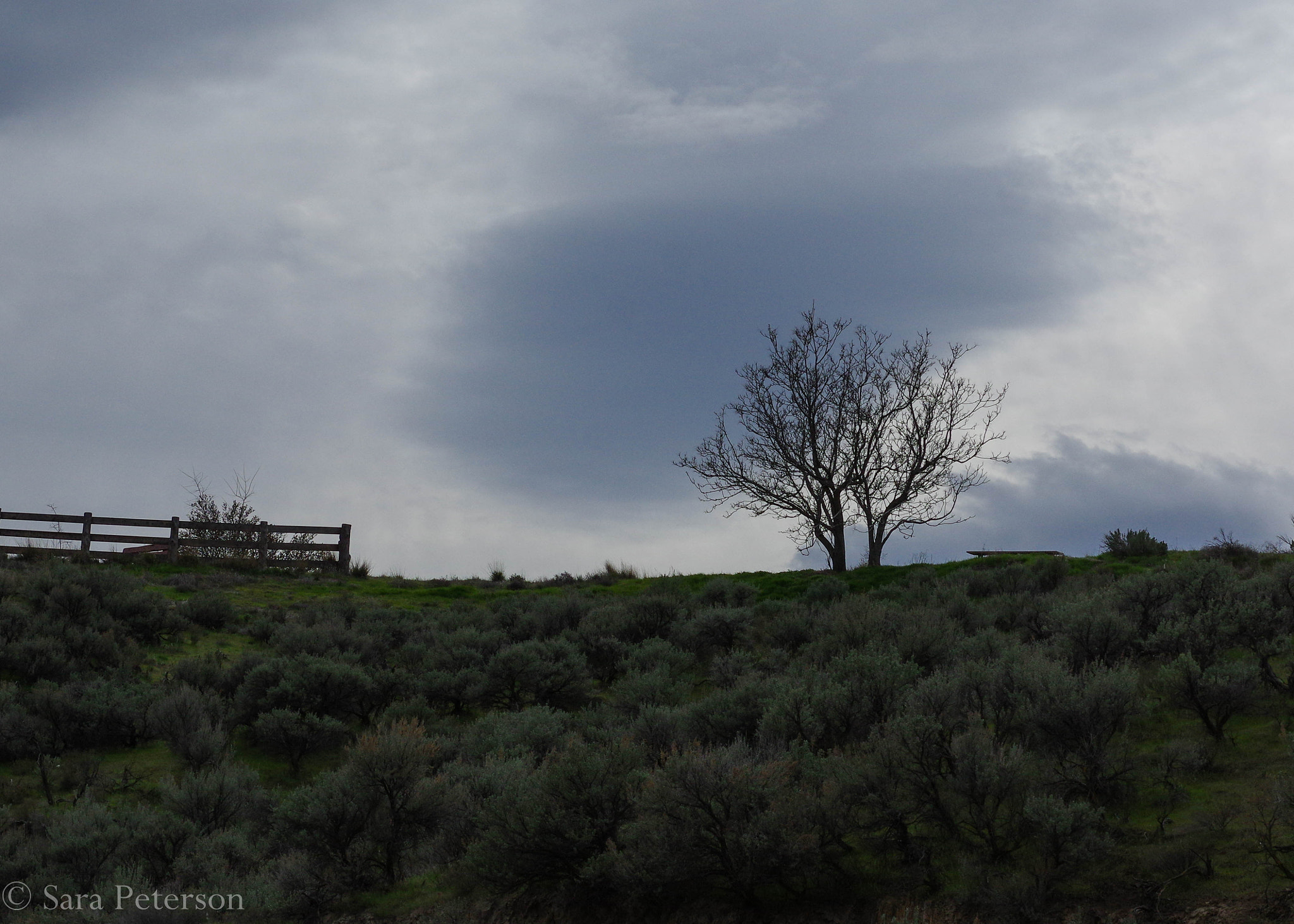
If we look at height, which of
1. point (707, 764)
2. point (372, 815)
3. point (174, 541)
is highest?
point (174, 541)

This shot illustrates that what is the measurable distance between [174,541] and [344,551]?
17.2ft

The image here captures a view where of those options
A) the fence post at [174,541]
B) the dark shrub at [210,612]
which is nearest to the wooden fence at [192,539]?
the fence post at [174,541]

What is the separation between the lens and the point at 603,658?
52.7 ft

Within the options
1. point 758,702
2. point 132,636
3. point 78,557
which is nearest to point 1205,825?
point 758,702

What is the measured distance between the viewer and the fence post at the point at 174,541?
29906 millimetres

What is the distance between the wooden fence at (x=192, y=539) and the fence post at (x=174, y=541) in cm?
2

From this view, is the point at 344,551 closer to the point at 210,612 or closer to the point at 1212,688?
the point at 210,612

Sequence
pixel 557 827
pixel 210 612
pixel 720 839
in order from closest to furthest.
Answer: pixel 720 839, pixel 557 827, pixel 210 612

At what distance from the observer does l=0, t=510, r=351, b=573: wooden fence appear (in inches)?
1128

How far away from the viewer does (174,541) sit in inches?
1190

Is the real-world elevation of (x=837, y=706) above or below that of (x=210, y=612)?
below

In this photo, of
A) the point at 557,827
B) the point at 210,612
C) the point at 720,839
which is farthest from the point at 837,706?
the point at 210,612

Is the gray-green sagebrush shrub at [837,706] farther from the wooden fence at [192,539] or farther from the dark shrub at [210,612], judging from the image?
the wooden fence at [192,539]

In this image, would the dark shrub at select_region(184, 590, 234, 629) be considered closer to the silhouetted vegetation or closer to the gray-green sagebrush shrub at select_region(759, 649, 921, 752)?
the silhouetted vegetation
